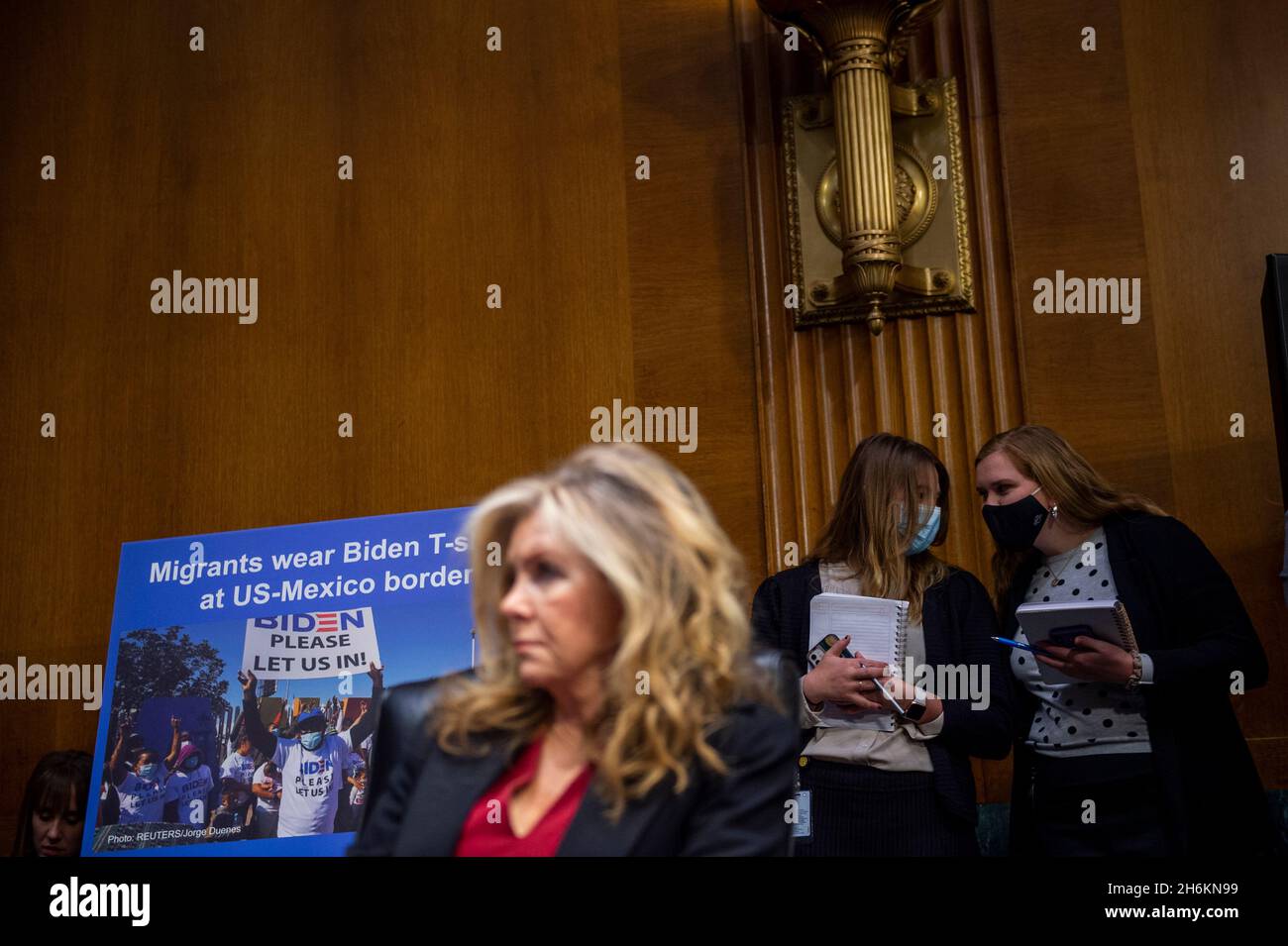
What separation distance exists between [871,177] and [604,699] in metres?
2.83

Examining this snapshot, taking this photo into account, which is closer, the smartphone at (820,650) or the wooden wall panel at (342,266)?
the smartphone at (820,650)

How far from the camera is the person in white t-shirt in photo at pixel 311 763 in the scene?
10.7ft

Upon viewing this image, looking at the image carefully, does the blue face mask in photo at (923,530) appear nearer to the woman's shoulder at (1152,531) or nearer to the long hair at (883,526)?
the long hair at (883,526)

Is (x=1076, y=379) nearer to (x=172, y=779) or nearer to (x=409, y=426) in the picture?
(x=409, y=426)

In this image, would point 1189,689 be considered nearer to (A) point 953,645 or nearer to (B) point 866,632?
(A) point 953,645

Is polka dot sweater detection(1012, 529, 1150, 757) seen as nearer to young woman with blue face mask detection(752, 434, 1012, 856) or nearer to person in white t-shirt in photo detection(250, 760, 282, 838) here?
young woman with blue face mask detection(752, 434, 1012, 856)

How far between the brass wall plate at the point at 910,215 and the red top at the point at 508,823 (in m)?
2.93

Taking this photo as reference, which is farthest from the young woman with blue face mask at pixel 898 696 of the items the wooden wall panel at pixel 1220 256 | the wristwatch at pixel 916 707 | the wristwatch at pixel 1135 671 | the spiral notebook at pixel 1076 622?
the wooden wall panel at pixel 1220 256

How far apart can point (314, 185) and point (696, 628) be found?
140 inches

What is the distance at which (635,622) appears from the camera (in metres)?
1.37

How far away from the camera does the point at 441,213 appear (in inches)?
177

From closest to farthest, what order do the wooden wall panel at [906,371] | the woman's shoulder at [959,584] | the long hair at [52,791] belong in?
the woman's shoulder at [959,584] → the long hair at [52,791] → the wooden wall panel at [906,371]

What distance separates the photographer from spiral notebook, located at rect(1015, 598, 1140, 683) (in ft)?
8.59
